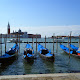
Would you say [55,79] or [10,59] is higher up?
[55,79]

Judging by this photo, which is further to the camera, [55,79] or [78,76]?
[78,76]

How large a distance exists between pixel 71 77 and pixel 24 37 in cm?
14015

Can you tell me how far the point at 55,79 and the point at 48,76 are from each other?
53 cm

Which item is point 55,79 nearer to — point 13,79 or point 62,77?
point 62,77

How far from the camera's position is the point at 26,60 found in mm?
17016

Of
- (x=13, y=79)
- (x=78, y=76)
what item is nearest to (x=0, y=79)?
(x=13, y=79)

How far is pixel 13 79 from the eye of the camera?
6.30 metres

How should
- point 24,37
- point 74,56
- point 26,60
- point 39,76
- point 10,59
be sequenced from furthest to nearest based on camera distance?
Result: point 24,37
point 74,56
point 10,59
point 26,60
point 39,76

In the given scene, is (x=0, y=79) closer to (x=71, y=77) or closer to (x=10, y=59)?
(x=71, y=77)

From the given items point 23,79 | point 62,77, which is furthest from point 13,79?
point 62,77

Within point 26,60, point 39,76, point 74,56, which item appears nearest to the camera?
point 39,76

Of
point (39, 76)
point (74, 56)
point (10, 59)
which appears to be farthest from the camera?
point (74, 56)

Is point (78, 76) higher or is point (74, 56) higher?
point (78, 76)

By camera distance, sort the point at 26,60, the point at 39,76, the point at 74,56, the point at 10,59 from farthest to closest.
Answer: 1. the point at 74,56
2. the point at 10,59
3. the point at 26,60
4. the point at 39,76
